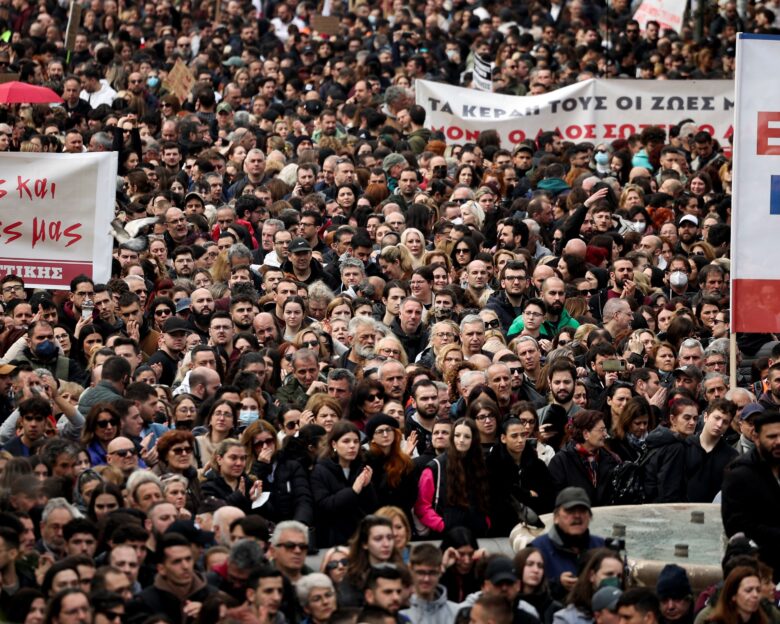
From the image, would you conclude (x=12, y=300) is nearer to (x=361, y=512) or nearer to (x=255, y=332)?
(x=255, y=332)

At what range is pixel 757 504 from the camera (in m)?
13.2

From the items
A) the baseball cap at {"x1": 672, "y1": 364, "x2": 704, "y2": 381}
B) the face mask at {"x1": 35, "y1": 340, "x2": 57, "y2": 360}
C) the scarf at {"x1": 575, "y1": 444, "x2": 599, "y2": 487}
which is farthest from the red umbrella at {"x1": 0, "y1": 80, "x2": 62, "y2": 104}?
the scarf at {"x1": 575, "y1": 444, "x2": 599, "y2": 487}

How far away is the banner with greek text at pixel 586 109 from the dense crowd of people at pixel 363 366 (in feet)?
0.87

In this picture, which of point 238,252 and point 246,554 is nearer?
point 246,554

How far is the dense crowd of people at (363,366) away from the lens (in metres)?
12.6

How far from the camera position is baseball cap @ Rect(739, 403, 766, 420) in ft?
51.4

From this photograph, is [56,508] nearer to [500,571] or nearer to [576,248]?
[500,571]

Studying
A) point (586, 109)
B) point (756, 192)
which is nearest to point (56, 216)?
point (756, 192)

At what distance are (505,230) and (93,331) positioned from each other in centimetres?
502

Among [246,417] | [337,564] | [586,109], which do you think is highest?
[586,109]

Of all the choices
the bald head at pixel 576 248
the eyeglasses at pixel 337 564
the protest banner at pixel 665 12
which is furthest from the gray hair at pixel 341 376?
the protest banner at pixel 665 12

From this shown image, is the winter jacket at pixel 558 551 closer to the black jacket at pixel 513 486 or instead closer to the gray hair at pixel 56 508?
the black jacket at pixel 513 486

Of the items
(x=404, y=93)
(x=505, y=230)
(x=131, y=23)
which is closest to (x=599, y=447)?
(x=505, y=230)

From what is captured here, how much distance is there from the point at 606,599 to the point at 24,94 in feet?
47.1
